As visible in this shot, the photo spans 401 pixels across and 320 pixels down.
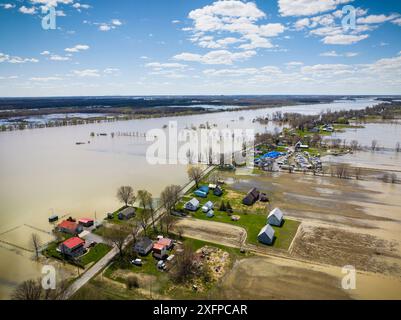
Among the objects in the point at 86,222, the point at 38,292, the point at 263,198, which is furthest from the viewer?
the point at 263,198

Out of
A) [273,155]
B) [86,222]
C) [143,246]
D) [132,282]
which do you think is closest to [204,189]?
[86,222]

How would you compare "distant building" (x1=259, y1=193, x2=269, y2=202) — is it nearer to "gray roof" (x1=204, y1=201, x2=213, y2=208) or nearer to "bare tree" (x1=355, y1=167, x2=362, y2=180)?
"gray roof" (x1=204, y1=201, x2=213, y2=208)

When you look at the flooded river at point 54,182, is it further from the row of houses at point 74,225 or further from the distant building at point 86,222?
the distant building at point 86,222

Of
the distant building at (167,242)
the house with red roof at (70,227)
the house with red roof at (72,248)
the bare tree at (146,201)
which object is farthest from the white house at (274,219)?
the house with red roof at (70,227)

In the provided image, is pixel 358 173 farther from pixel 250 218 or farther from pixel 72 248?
pixel 72 248

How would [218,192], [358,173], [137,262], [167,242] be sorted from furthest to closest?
[358,173], [218,192], [167,242], [137,262]

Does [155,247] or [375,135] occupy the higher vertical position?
[375,135]

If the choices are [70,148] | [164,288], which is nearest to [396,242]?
[164,288]
